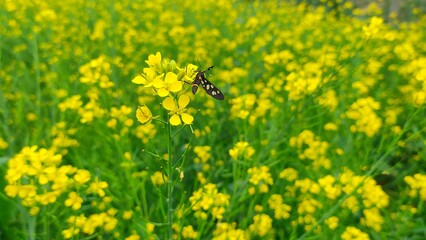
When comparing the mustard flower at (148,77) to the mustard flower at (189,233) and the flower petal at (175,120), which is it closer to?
the flower petal at (175,120)

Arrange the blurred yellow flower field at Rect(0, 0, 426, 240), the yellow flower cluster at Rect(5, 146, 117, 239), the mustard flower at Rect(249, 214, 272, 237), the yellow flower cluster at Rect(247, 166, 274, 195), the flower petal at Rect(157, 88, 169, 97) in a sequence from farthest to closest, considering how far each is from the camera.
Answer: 1. the yellow flower cluster at Rect(247, 166, 274, 195)
2. the mustard flower at Rect(249, 214, 272, 237)
3. the blurred yellow flower field at Rect(0, 0, 426, 240)
4. the yellow flower cluster at Rect(5, 146, 117, 239)
5. the flower petal at Rect(157, 88, 169, 97)

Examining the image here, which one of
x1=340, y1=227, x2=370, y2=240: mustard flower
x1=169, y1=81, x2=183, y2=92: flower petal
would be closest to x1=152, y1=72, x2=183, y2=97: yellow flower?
x1=169, y1=81, x2=183, y2=92: flower petal

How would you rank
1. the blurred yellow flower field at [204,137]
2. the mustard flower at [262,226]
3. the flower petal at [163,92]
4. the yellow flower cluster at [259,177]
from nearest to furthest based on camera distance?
1. the flower petal at [163,92]
2. the blurred yellow flower field at [204,137]
3. the mustard flower at [262,226]
4. the yellow flower cluster at [259,177]

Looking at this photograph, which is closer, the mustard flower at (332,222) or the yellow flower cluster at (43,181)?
the yellow flower cluster at (43,181)

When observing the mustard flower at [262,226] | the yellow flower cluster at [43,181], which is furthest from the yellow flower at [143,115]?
the mustard flower at [262,226]

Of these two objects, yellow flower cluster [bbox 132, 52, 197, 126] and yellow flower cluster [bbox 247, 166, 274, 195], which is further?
yellow flower cluster [bbox 247, 166, 274, 195]

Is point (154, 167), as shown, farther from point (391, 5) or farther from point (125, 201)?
point (391, 5)

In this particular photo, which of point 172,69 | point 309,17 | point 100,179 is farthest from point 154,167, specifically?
point 309,17

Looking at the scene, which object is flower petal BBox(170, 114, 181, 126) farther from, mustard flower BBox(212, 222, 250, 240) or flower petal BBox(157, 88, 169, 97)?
mustard flower BBox(212, 222, 250, 240)
